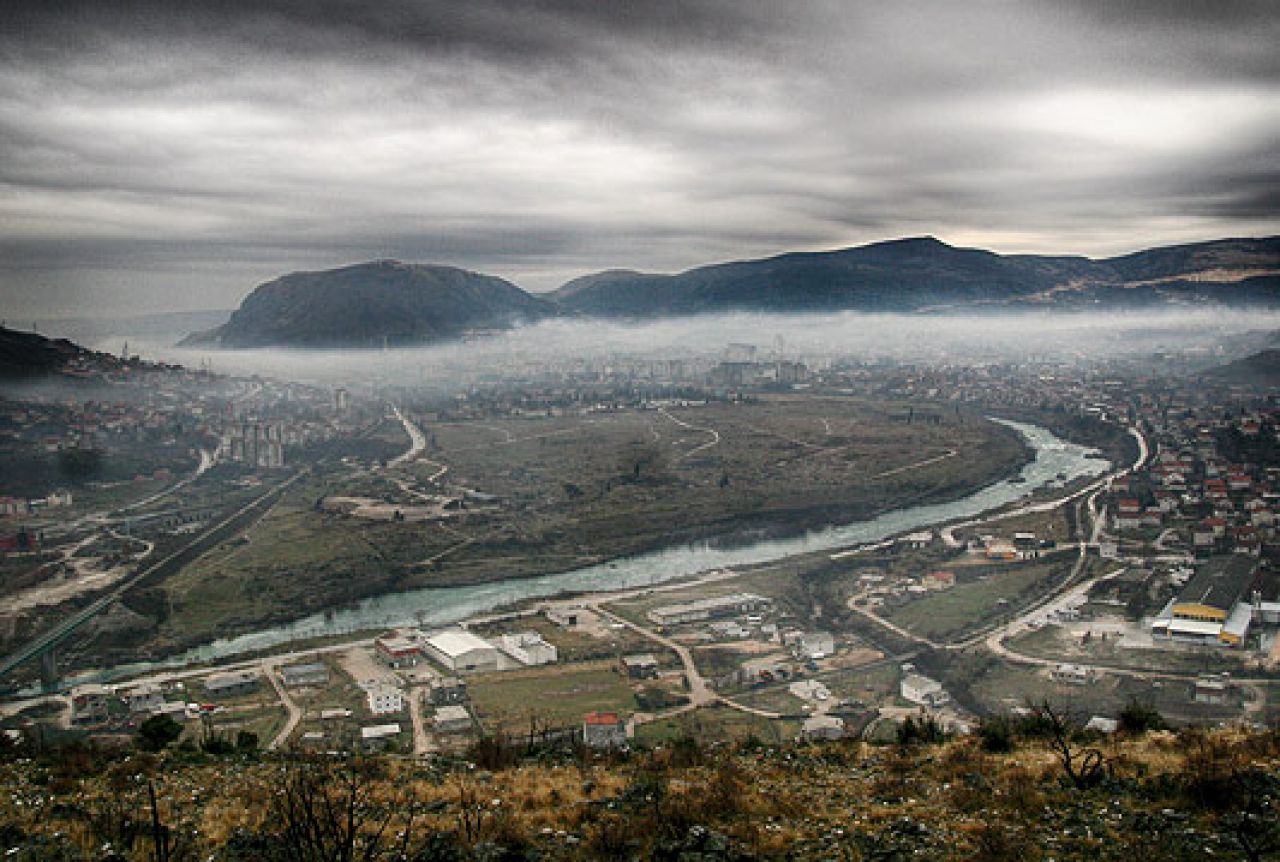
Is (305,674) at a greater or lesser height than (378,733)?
lesser

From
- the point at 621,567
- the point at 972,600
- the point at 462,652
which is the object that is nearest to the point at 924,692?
the point at 972,600

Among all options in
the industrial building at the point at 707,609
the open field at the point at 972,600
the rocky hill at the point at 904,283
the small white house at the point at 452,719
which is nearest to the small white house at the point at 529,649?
the small white house at the point at 452,719

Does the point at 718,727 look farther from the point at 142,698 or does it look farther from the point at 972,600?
the point at 142,698

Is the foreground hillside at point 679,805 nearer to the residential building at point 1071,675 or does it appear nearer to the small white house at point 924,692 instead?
the small white house at point 924,692

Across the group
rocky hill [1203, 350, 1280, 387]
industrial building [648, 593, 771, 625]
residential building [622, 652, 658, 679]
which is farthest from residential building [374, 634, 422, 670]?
rocky hill [1203, 350, 1280, 387]

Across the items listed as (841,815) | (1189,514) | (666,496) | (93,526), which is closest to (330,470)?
(93,526)

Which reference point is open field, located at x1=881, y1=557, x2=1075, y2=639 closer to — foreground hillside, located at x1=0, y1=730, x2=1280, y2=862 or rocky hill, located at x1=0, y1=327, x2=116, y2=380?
foreground hillside, located at x1=0, y1=730, x2=1280, y2=862
